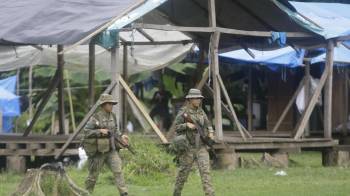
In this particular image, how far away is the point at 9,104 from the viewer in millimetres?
32875

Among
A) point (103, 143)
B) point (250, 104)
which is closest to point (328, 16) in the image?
point (250, 104)

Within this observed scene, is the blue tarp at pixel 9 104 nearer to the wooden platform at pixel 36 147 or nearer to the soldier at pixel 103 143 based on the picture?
the wooden platform at pixel 36 147

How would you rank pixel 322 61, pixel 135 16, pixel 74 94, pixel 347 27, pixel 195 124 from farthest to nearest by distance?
pixel 74 94 → pixel 322 61 → pixel 347 27 → pixel 135 16 → pixel 195 124

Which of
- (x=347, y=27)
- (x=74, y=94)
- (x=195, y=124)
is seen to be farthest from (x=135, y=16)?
(x=74, y=94)

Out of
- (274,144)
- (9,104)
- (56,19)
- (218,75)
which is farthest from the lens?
(9,104)

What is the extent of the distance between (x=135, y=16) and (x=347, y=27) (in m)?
6.50

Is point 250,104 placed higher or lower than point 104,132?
higher

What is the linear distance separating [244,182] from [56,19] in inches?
193

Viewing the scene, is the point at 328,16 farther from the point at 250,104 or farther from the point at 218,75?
the point at 218,75

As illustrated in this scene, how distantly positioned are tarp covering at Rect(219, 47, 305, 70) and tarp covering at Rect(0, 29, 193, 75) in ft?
6.03

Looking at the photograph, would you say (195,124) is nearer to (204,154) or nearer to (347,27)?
(204,154)

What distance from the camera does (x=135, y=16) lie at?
16031 mm

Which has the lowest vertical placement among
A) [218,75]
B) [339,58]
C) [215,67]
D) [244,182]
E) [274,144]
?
[244,182]

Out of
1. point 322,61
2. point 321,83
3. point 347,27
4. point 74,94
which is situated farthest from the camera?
point 74,94
